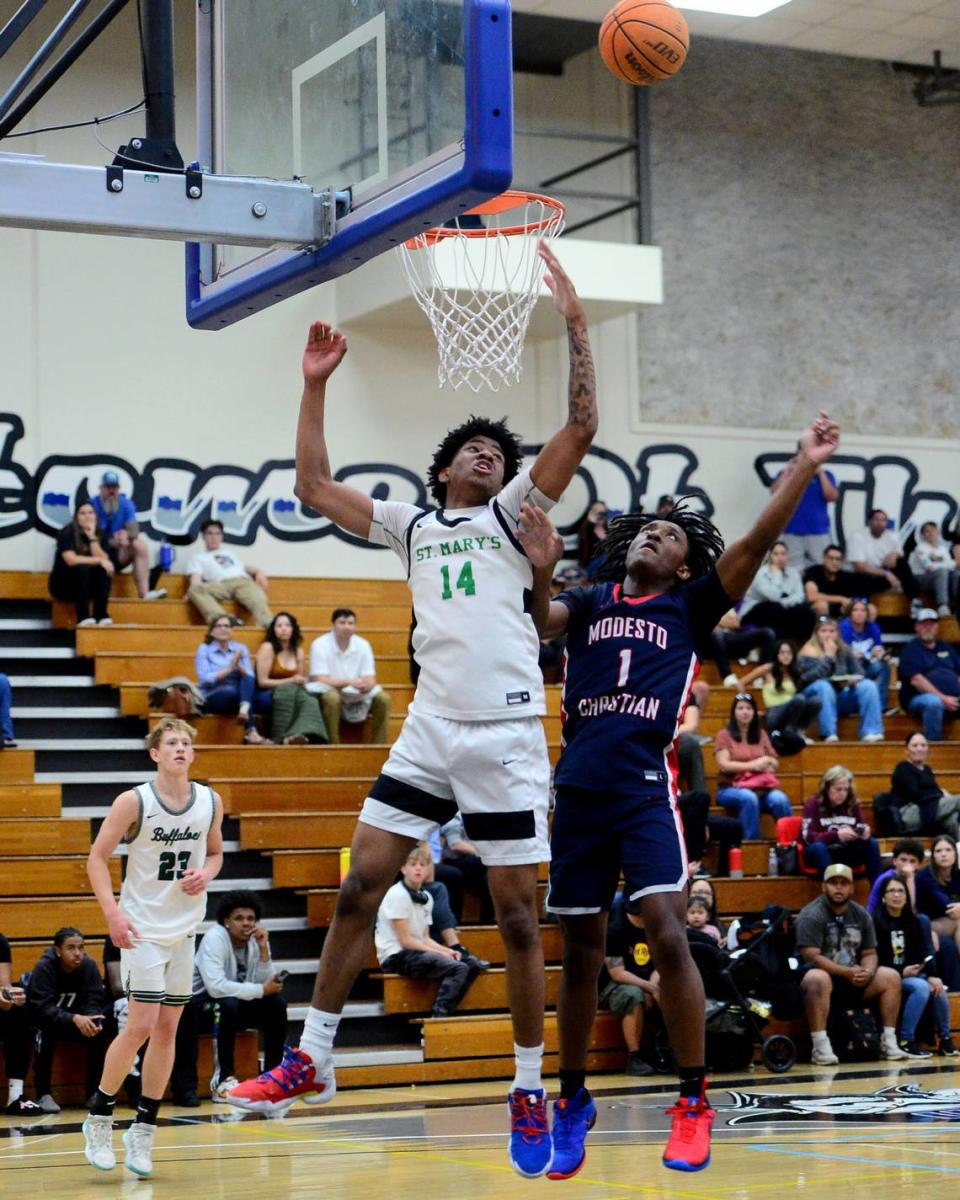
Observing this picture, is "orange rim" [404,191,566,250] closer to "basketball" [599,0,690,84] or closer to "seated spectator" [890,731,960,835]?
"basketball" [599,0,690,84]

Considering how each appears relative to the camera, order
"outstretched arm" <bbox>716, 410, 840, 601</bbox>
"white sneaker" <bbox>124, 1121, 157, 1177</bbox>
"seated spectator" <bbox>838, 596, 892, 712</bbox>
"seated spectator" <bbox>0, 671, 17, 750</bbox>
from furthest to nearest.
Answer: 1. "seated spectator" <bbox>838, 596, 892, 712</bbox>
2. "seated spectator" <bbox>0, 671, 17, 750</bbox>
3. "white sneaker" <bbox>124, 1121, 157, 1177</bbox>
4. "outstretched arm" <bbox>716, 410, 840, 601</bbox>

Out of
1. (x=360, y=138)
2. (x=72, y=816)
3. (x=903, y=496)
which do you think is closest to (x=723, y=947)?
(x=72, y=816)

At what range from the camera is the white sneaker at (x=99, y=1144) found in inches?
310

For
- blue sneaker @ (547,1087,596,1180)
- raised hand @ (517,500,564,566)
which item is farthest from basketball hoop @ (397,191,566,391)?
blue sneaker @ (547,1087,596,1180)

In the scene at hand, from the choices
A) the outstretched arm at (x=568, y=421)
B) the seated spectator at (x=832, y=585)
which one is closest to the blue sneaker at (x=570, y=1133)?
the outstretched arm at (x=568, y=421)

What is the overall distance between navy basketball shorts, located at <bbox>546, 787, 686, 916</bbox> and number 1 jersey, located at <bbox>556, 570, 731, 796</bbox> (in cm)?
6

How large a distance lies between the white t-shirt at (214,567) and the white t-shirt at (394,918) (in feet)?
15.8

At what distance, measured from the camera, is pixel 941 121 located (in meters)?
20.3

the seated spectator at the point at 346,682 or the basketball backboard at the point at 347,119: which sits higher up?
the basketball backboard at the point at 347,119

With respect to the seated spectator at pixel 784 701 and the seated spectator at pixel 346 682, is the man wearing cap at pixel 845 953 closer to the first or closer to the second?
the seated spectator at pixel 784 701

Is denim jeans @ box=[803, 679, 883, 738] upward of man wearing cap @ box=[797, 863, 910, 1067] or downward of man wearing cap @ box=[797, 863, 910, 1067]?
upward

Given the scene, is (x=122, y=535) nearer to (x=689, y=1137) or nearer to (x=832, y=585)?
(x=832, y=585)

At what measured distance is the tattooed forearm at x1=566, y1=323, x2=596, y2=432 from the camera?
571 centimetres

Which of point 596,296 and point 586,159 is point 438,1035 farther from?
point 586,159
